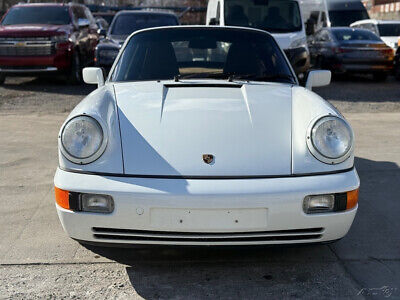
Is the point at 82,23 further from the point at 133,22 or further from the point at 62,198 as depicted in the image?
the point at 62,198

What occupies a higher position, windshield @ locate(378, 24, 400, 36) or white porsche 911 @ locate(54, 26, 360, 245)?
white porsche 911 @ locate(54, 26, 360, 245)

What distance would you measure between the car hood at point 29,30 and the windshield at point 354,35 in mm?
6890

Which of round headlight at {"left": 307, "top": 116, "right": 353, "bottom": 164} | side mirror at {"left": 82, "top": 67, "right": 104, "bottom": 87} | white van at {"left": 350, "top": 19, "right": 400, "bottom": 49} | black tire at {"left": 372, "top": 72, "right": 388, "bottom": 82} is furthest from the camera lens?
white van at {"left": 350, "top": 19, "right": 400, "bottom": 49}

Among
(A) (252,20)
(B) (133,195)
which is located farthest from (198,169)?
(A) (252,20)

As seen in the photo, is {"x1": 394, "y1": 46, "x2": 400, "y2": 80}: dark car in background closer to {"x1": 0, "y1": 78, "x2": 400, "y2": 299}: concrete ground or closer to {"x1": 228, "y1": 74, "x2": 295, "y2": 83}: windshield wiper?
{"x1": 0, "y1": 78, "x2": 400, "y2": 299}: concrete ground

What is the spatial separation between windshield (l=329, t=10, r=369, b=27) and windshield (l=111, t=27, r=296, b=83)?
16015 millimetres

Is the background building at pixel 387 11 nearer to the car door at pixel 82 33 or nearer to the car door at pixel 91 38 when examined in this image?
the car door at pixel 91 38

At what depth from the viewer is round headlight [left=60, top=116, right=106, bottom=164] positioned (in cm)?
312

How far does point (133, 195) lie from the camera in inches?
115

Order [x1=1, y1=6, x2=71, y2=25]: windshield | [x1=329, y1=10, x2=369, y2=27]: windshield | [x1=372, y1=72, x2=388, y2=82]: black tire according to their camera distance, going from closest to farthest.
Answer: [x1=1, y1=6, x2=71, y2=25]: windshield < [x1=372, y1=72, x2=388, y2=82]: black tire < [x1=329, y1=10, x2=369, y2=27]: windshield

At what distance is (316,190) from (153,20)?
29.4ft

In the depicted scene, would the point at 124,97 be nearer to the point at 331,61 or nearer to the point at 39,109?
the point at 39,109

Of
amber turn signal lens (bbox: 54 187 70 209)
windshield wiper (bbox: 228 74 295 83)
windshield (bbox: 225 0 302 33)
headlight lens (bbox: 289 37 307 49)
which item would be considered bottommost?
headlight lens (bbox: 289 37 307 49)

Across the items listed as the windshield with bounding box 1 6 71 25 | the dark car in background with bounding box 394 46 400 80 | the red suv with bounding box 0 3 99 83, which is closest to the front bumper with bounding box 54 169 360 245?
the red suv with bounding box 0 3 99 83
